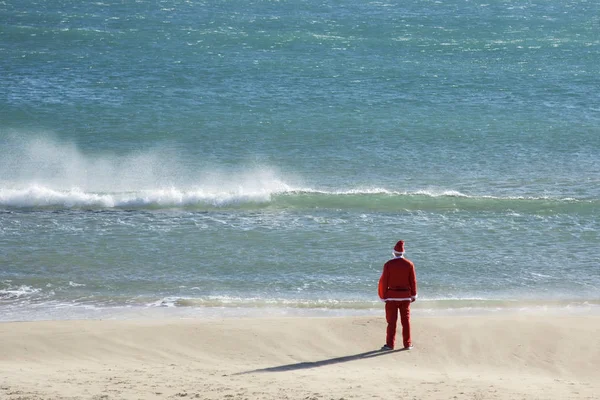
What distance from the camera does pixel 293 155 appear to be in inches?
836

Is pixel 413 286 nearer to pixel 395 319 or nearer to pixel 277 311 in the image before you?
pixel 395 319

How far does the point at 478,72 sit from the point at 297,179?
11102 millimetres

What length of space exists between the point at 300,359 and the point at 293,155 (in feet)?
38.2

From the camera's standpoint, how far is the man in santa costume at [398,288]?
10125mm

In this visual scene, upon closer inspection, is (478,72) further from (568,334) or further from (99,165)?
(568,334)

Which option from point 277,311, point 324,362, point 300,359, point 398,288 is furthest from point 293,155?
point 324,362

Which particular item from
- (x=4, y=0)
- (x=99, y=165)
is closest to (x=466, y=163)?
(x=99, y=165)

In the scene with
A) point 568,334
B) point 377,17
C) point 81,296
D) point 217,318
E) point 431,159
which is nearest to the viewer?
point 568,334

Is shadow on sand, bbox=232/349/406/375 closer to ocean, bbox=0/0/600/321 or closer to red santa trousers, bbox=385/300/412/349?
red santa trousers, bbox=385/300/412/349

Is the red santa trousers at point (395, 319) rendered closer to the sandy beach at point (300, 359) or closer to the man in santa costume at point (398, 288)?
the man in santa costume at point (398, 288)

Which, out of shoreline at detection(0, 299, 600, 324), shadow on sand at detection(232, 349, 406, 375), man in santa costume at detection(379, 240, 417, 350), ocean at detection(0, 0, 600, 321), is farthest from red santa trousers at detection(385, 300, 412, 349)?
ocean at detection(0, 0, 600, 321)

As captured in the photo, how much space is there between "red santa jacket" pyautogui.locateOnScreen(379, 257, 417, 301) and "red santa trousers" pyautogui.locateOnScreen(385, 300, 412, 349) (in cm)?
7

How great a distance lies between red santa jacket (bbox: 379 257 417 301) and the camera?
10.1m

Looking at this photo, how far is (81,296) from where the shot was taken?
12.7 meters
